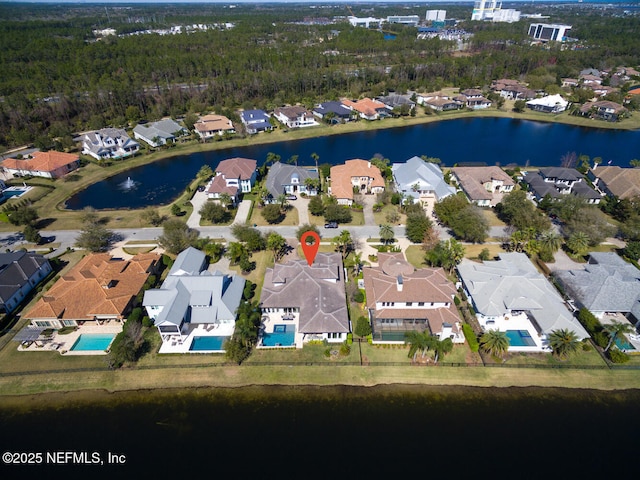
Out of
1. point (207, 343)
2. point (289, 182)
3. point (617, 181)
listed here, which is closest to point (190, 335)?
point (207, 343)

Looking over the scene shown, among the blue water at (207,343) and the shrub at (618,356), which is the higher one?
the shrub at (618,356)

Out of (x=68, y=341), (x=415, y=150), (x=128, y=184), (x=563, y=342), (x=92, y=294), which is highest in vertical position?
(x=92, y=294)

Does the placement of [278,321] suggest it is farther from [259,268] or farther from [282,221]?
[282,221]

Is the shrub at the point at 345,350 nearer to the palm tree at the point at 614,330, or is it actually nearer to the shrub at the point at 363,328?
the shrub at the point at 363,328

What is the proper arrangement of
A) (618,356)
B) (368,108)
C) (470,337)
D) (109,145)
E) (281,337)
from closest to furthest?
(618,356) < (470,337) < (281,337) < (109,145) < (368,108)

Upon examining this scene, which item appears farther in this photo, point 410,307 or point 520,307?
point 410,307

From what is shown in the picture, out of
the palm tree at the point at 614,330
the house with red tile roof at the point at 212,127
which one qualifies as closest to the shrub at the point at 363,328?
the palm tree at the point at 614,330

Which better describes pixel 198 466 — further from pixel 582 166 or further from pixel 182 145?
pixel 582 166
